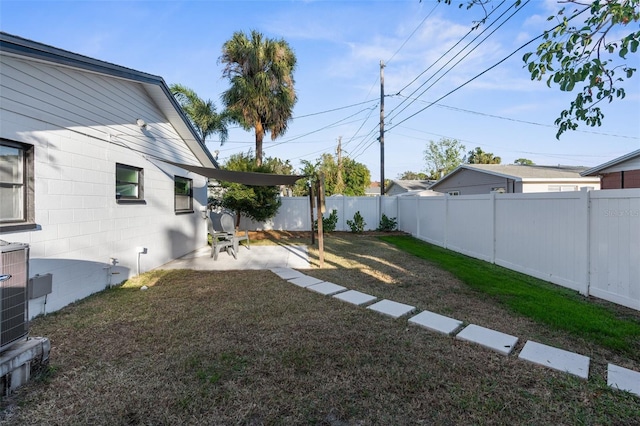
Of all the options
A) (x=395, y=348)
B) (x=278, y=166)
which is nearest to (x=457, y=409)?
(x=395, y=348)

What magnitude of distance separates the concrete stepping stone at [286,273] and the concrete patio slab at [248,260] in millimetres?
324

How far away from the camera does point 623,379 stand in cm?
233

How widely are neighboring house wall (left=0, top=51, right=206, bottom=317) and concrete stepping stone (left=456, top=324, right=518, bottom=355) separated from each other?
4.89 metres

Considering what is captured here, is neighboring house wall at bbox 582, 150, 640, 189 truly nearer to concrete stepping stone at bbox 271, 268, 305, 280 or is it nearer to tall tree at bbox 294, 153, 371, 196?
concrete stepping stone at bbox 271, 268, 305, 280

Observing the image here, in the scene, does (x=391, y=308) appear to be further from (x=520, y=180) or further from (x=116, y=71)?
(x=520, y=180)

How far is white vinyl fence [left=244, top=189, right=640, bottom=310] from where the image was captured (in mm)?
3852

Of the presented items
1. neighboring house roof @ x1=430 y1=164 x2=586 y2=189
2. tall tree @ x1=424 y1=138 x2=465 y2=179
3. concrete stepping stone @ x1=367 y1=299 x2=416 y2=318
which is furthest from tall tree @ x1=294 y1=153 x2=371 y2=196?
concrete stepping stone @ x1=367 y1=299 x2=416 y2=318

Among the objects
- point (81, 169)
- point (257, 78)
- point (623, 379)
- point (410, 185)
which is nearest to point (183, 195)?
point (81, 169)

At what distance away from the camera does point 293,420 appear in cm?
194

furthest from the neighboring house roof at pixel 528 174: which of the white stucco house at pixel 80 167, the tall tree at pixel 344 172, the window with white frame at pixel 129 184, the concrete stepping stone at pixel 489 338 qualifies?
the window with white frame at pixel 129 184

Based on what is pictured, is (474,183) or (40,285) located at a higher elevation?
(474,183)

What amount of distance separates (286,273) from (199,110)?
14.3 meters

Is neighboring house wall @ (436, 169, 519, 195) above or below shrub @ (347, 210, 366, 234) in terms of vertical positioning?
above

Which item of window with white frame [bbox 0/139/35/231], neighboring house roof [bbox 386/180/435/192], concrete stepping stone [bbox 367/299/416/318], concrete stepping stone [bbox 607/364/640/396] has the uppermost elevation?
neighboring house roof [bbox 386/180/435/192]
